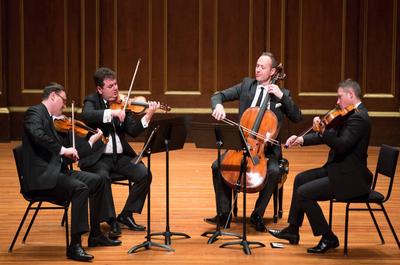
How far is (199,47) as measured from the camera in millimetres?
10164

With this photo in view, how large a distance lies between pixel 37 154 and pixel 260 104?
1881 millimetres

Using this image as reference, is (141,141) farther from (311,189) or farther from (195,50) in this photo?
(311,189)

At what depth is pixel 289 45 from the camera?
10086 mm

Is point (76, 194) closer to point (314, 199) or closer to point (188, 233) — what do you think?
point (188, 233)

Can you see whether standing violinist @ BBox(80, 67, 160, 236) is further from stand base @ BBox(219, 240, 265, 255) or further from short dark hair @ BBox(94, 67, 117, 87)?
stand base @ BBox(219, 240, 265, 255)

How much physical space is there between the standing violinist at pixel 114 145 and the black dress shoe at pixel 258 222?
0.85m

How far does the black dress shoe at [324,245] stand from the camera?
5.48 metres

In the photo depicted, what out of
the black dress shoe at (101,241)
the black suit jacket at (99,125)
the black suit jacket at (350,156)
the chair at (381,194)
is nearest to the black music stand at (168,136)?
the black dress shoe at (101,241)

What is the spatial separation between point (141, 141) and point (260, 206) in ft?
13.9

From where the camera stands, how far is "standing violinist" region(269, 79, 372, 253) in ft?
17.8

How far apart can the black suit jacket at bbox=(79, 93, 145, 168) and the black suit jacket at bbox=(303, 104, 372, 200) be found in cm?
153

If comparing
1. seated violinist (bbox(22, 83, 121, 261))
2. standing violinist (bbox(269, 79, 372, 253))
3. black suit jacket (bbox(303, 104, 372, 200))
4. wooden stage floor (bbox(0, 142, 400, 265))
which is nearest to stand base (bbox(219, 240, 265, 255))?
wooden stage floor (bbox(0, 142, 400, 265))

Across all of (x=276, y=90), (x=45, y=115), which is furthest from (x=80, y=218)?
(x=276, y=90)

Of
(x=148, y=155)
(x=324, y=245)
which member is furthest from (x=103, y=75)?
(x=324, y=245)
